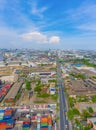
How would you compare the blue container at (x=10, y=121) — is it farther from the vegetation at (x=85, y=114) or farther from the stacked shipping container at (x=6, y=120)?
the vegetation at (x=85, y=114)

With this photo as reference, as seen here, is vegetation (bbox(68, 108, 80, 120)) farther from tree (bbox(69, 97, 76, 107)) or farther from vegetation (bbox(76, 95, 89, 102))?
vegetation (bbox(76, 95, 89, 102))

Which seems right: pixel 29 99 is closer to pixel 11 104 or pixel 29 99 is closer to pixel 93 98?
pixel 11 104

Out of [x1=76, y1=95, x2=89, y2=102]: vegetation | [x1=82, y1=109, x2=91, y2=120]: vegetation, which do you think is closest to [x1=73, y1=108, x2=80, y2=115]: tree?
[x1=82, y1=109, x2=91, y2=120]: vegetation

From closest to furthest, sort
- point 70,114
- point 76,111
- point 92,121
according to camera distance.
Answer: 1. point 92,121
2. point 70,114
3. point 76,111

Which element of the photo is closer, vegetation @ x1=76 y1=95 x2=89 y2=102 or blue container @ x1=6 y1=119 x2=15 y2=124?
blue container @ x1=6 y1=119 x2=15 y2=124

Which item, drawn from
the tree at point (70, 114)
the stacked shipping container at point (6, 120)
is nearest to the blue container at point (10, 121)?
the stacked shipping container at point (6, 120)

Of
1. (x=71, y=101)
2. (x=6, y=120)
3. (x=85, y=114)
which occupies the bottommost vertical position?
(x=6, y=120)

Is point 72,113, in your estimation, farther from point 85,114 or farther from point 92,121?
point 92,121

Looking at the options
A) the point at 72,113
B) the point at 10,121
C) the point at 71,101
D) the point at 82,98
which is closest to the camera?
the point at 10,121

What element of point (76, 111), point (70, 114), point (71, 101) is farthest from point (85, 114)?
point (71, 101)

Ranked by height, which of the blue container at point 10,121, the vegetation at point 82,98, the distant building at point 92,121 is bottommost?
the vegetation at point 82,98

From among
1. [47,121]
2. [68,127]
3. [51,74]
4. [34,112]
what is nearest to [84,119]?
[68,127]
